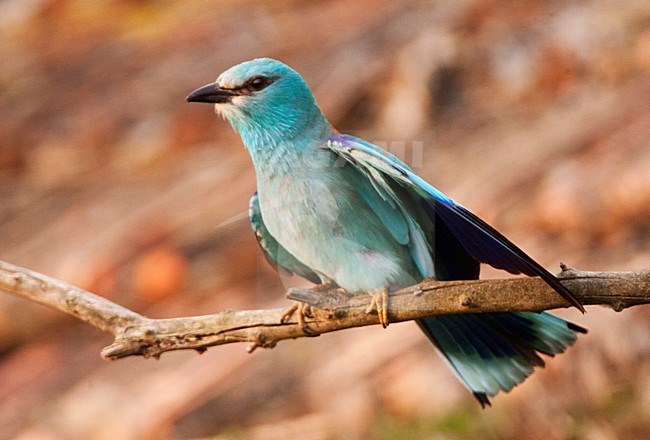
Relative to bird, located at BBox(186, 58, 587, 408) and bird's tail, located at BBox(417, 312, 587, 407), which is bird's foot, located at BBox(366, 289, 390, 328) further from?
bird's tail, located at BBox(417, 312, 587, 407)

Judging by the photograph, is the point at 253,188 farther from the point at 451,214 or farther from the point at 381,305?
the point at 451,214

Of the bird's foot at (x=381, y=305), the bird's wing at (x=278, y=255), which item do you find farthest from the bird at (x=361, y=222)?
the bird's wing at (x=278, y=255)

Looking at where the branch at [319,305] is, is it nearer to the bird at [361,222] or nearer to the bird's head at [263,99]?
the bird at [361,222]

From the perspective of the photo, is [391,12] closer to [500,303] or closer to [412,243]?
[412,243]

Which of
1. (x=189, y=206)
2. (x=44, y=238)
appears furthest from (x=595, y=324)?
(x=44, y=238)

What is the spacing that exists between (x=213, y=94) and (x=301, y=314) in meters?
0.56

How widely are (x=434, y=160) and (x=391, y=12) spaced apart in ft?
3.90

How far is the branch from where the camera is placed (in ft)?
5.74

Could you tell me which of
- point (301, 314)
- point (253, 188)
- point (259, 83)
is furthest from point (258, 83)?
point (253, 188)

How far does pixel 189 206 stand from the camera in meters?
4.66

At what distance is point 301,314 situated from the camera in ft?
6.72

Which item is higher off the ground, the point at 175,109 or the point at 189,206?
the point at 175,109

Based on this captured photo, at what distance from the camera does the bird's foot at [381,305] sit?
193 cm

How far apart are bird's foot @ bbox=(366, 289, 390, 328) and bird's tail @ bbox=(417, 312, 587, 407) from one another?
281 millimetres
